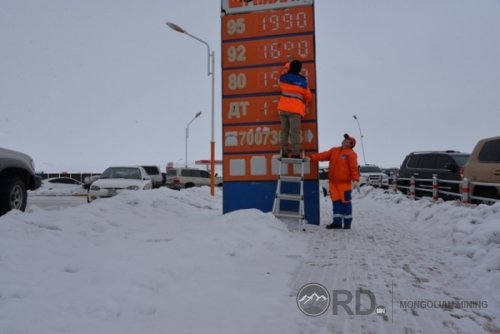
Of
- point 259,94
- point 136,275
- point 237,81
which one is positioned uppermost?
point 237,81

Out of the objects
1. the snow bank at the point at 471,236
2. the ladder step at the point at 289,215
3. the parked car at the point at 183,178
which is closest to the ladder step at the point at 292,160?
the ladder step at the point at 289,215

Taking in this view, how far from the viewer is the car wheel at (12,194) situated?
734 cm

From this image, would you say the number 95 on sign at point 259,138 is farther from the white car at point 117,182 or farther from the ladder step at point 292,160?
the white car at point 117,182

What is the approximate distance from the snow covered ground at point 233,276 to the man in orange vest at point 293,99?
81.2 inches

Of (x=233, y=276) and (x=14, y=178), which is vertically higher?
(x=14, y=178)

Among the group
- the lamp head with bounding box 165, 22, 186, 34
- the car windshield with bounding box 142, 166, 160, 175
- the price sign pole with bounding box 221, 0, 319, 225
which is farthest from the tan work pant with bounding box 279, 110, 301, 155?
the car windshield with bounding box 142, 166, 160, 175

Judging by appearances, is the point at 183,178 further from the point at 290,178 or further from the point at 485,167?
the point at 485,167

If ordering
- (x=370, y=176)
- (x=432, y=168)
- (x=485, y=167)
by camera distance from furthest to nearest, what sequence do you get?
(x=370, y=176) → (x=432, y=168) → (x=485, y=167)

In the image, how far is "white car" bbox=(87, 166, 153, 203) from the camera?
14242 mm

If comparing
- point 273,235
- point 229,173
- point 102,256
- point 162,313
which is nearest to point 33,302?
point 162,313

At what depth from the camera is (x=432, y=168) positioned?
1509 centimetres

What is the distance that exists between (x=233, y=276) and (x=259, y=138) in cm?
512

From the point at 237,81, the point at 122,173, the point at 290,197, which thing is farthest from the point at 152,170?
the point at 290,197

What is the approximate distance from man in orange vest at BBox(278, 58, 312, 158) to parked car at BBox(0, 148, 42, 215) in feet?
18.0
